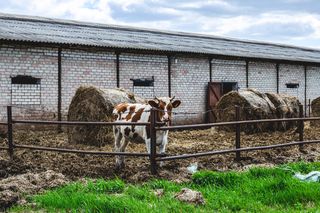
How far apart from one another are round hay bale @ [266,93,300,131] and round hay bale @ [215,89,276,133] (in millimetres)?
380

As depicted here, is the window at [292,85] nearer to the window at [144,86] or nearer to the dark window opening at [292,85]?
the dark window opening at [292,85]

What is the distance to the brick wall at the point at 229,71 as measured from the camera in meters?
19.8

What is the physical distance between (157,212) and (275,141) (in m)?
7.37

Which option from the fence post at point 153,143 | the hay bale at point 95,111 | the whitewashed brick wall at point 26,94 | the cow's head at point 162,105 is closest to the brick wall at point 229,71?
the whitewashed brick wall at point 26,94

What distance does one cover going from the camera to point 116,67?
16.5m

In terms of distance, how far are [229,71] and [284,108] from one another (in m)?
5.78

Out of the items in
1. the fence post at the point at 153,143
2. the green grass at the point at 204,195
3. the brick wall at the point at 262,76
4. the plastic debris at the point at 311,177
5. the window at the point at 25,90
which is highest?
the brick wall at the point at 262,76

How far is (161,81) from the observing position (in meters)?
17.9

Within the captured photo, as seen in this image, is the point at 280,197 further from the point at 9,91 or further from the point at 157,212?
the point at 9,91

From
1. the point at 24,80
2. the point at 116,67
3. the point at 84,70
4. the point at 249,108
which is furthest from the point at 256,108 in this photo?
the point at 24,80

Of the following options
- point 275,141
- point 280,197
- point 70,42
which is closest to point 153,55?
point 70,42

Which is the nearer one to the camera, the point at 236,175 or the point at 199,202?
the point at 199,202

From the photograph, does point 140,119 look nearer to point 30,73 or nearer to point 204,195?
point 204,195

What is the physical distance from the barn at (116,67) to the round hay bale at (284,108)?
4158 millimetres
